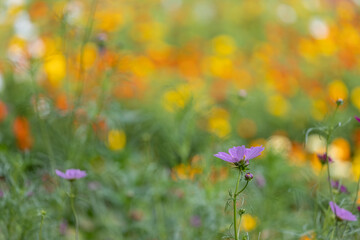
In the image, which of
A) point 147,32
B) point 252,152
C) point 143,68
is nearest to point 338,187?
point 252,152

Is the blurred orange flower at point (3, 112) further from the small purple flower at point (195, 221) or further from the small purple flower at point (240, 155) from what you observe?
the small purple flower at point (240, 155)

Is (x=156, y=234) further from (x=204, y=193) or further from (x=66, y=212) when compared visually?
(x=66, y=212)

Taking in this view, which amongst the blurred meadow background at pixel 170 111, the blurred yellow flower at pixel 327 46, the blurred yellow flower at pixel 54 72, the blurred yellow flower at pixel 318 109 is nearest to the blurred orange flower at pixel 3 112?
the blurred meadow background at pixel 170 111

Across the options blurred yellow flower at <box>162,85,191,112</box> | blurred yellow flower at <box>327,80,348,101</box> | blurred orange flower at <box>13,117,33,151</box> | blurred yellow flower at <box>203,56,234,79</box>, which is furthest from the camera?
blurred yellow flower at <box>203,56,234,79</box>

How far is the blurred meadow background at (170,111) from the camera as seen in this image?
1.60m

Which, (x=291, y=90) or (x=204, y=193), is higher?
(x=204, y=193)

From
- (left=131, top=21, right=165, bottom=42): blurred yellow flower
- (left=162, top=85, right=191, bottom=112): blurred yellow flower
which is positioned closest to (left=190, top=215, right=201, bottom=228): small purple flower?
(left=162, top=85, right=191, bottom=112): blurred yellow flower

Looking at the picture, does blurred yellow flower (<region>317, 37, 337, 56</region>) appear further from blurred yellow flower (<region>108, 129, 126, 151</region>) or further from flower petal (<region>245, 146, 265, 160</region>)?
flower petal (<region>245, 146, 265, 160</region>)

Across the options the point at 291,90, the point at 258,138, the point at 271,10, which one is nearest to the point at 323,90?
the point at 291,90

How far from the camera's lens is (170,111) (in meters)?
2.83

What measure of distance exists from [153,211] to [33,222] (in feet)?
2.07

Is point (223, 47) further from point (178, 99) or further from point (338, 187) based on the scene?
point (338, 187)

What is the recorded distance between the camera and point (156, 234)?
1.64 metres

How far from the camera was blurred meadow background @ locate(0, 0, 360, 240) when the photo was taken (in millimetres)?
1604
